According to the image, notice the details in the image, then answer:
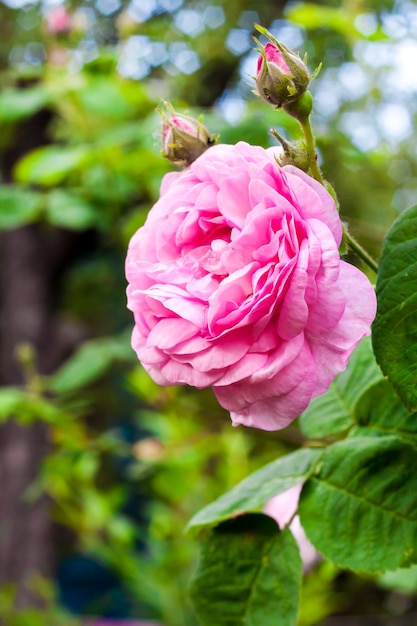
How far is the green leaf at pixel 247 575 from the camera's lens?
411mm

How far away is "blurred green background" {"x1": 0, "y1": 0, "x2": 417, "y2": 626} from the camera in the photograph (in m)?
1.19

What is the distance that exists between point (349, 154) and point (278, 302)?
1006 millimetres

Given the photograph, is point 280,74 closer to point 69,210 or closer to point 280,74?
point 280,74

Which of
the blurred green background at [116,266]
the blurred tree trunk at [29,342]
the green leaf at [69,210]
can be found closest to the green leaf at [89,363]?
the blurred green background at [116,266]

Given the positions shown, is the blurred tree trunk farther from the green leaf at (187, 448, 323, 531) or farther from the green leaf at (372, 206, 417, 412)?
the green leaf at (372, 206, 417, 412)

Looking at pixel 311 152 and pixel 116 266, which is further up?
pixel 311 152

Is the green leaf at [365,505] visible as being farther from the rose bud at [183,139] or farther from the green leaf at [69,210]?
the green leaf at [69,210]

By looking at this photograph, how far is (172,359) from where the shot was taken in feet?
1.09

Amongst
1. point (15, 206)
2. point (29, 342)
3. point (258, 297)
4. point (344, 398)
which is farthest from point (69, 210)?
point (29, 342)

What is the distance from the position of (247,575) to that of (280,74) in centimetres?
28

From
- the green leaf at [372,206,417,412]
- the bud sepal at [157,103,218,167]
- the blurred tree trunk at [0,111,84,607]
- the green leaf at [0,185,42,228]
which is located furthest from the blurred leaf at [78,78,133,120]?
the blurred tree trunk at [0,111,84,607]

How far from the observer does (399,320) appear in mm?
323

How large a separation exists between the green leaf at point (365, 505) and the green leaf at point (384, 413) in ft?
0.04

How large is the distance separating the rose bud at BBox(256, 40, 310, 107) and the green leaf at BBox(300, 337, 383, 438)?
19 centimetres
